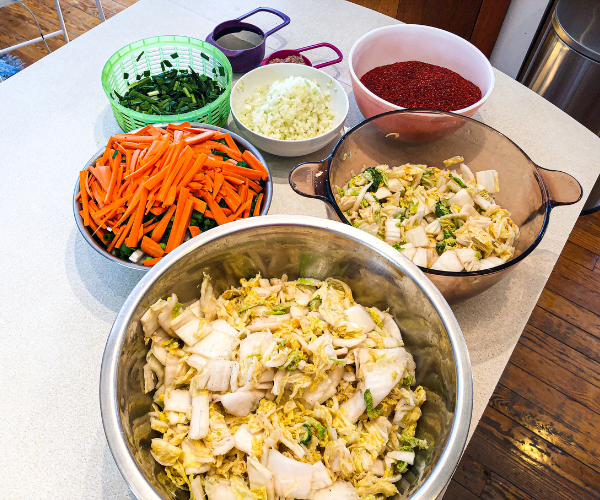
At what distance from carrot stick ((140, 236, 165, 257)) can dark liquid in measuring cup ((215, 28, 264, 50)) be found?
91 cm

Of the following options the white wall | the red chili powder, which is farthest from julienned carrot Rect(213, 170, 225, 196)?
the white wall

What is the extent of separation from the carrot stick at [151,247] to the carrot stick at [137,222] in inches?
0.7

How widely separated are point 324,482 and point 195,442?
23 centimetres

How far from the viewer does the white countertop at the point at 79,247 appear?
0.92m

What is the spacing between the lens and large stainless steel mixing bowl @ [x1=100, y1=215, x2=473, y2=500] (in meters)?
0.67

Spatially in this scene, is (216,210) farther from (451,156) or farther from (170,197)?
(451,156)

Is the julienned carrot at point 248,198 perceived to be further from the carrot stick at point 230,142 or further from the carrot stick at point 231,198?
the carrot stick at point 230,142

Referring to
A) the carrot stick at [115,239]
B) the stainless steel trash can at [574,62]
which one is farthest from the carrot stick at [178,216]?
the stainless steel trash can at [574,62]

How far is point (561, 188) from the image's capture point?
1044mm

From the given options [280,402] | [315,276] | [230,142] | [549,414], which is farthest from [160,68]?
[549,414]

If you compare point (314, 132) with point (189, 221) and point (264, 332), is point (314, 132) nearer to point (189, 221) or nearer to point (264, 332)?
point (189, 221)

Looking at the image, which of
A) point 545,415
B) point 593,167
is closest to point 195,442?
point 593,167

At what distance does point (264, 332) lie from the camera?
34.1 inches

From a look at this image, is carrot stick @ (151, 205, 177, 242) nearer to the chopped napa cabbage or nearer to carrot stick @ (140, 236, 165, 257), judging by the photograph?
carrot stick @ (140, 236, 165, 257)
